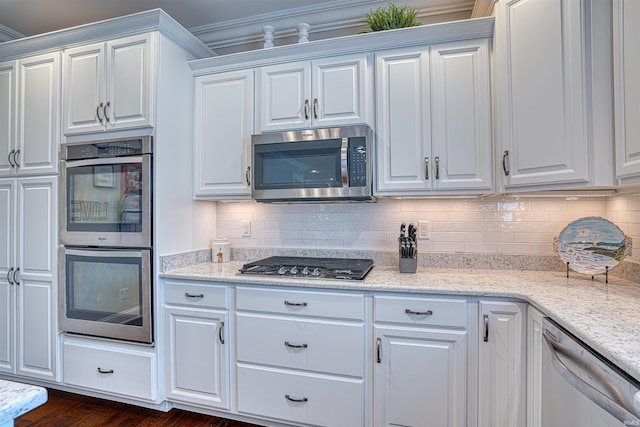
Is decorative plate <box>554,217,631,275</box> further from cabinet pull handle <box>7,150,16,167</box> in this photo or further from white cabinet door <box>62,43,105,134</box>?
cabinet pull handle <box>7,150,16,167</box>

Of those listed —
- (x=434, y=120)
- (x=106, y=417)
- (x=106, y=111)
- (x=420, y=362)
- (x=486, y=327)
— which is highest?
(x=106, y=111)

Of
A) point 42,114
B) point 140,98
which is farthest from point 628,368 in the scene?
point 42,114

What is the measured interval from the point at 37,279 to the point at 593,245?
3355 mm

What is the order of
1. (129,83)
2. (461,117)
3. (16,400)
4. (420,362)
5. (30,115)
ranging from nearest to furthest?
(16,400) < (420,362) < (461,117) < (129,83) < (30,115)

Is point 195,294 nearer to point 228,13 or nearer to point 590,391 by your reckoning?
point 590,391

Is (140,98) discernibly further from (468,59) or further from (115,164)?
(468,59)

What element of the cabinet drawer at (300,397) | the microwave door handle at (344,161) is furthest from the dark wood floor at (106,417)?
the microwave door handle at (344,161)

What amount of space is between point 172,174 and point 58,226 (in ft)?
2.81

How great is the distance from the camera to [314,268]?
197cm

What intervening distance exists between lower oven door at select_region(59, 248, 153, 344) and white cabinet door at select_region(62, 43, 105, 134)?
832 mm

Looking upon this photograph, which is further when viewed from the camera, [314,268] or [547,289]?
[314,268]

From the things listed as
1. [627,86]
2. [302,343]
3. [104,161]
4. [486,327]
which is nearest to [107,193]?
[104,161]

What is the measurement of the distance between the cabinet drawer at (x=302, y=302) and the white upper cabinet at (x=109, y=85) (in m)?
1.22

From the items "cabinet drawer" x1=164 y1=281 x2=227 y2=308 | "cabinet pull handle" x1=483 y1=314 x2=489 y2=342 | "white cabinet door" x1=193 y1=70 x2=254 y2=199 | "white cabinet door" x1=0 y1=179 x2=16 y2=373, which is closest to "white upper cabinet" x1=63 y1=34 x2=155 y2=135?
"white cabinet door" x1=193 y1=70 x2=254 y2=199
